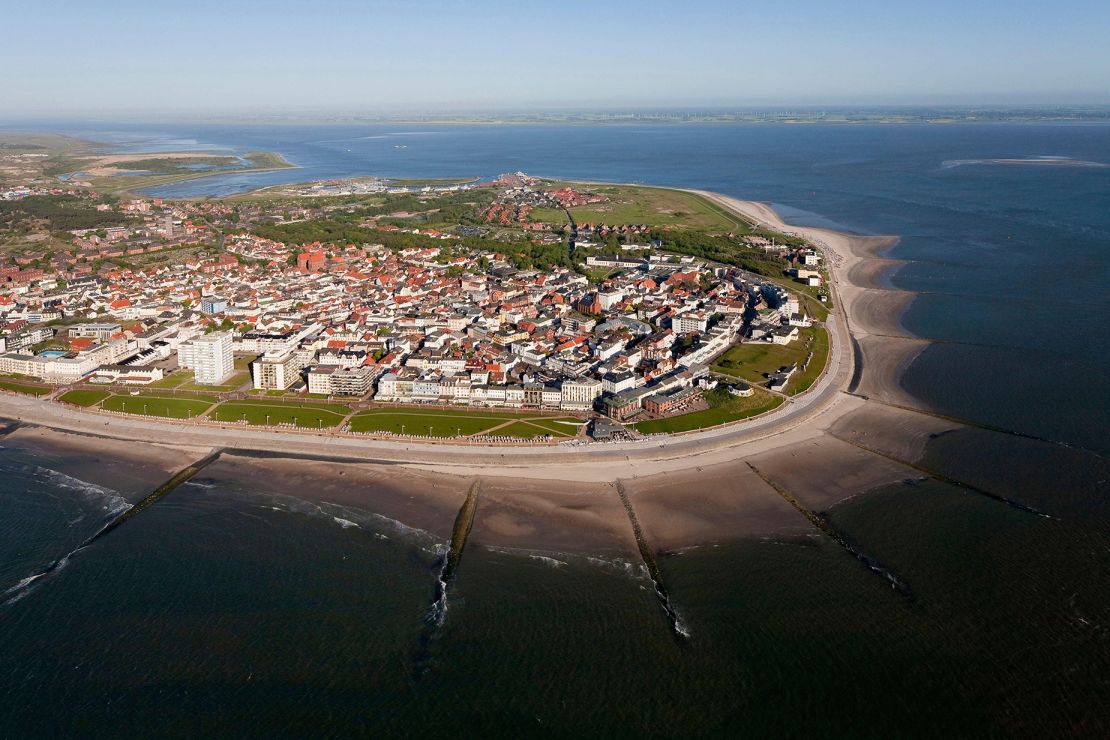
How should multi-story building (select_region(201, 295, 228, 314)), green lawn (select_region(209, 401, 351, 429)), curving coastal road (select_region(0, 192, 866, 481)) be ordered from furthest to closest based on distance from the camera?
multi-story building (select_region(201, 295, 228, 314)), green lawn (select_region(209, 401, 351, 429)), curving coastal road (select_region(0, 192, 866, 481))

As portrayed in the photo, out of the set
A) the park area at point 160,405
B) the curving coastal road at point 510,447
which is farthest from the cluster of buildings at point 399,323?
the curving coastal road at point 510,447

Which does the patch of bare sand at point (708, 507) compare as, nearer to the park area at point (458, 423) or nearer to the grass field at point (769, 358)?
the park area at point (458, 423)

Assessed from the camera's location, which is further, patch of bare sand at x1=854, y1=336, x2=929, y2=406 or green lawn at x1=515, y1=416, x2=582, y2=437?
patch of bare sand at x1=854, y1=336, x2=929, y2=406

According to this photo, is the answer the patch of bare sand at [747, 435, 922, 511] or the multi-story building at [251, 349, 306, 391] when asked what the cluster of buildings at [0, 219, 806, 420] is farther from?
the patch of bare sand at [747, 435, 922, 511]

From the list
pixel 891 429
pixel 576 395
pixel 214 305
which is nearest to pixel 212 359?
pixel 214 305

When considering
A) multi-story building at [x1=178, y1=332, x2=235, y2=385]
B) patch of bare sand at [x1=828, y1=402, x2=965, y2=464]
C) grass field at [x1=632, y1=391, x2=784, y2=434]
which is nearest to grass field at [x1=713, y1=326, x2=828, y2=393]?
grass field at [x1=632, y1=391, x2=784, y2=434]
